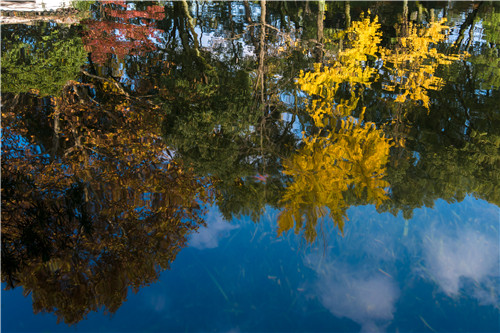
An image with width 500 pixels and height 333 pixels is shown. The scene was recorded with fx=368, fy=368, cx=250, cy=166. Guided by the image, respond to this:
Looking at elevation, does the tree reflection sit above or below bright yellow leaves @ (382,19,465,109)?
below

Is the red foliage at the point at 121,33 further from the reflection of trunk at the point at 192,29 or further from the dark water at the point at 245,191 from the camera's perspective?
the reflection of trunk at the point at 192,29

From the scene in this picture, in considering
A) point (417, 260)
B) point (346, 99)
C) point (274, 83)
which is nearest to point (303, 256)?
point (417, 260)

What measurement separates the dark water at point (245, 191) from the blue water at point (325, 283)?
1 centimetres

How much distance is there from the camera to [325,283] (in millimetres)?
2518

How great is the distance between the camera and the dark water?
240 cm

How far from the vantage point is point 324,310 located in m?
2.34

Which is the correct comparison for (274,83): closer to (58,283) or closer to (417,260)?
(417,260)

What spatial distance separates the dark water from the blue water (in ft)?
0.04

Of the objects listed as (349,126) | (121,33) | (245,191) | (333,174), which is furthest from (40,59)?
(333,174)

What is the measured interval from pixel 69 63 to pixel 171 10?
4781mm

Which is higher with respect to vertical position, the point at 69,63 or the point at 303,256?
the point at 69,63

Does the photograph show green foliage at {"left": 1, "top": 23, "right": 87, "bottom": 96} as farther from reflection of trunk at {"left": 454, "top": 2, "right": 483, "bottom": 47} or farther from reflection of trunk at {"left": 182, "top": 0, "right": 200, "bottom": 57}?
reflection of trunk at {"left": 454, "top": 2, "right": 483, "bottom": 47}

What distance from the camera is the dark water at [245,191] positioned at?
2404 millimetres

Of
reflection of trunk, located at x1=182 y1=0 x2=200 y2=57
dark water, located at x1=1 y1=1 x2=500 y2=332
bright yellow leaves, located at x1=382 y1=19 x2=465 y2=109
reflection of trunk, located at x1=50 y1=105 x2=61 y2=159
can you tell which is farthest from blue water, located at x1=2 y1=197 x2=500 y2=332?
reflection of trunk, located at x1=182 y1=0 x2=200 y2=57
